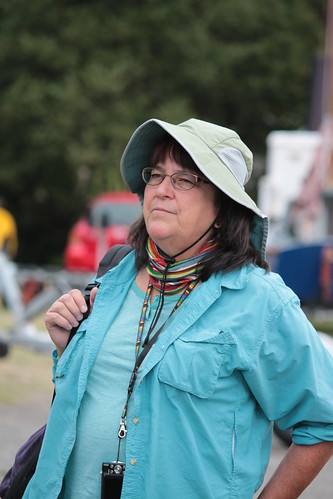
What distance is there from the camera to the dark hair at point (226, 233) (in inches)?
102

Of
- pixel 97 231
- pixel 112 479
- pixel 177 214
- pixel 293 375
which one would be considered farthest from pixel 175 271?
pixel 97 231

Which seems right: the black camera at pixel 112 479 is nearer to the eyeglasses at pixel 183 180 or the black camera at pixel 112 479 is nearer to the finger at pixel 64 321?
the finger at pixel 64 321

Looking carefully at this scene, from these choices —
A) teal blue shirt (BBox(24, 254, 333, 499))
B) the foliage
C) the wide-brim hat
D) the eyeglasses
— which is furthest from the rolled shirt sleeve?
the foliage

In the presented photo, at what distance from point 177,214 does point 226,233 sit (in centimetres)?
16

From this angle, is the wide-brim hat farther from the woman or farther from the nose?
the nose

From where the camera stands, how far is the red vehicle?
52.6 feet

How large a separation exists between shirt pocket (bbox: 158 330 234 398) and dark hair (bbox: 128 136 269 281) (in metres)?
0.21

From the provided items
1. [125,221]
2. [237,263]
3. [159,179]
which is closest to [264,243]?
[237,263]

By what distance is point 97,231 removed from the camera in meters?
16.3

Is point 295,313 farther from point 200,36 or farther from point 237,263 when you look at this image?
point 200,36

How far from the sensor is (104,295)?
267cm

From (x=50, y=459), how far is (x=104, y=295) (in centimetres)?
47

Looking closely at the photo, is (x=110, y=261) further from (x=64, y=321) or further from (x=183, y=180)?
(x=183, y=180)

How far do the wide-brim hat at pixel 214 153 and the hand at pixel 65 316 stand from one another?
17.5 inches
